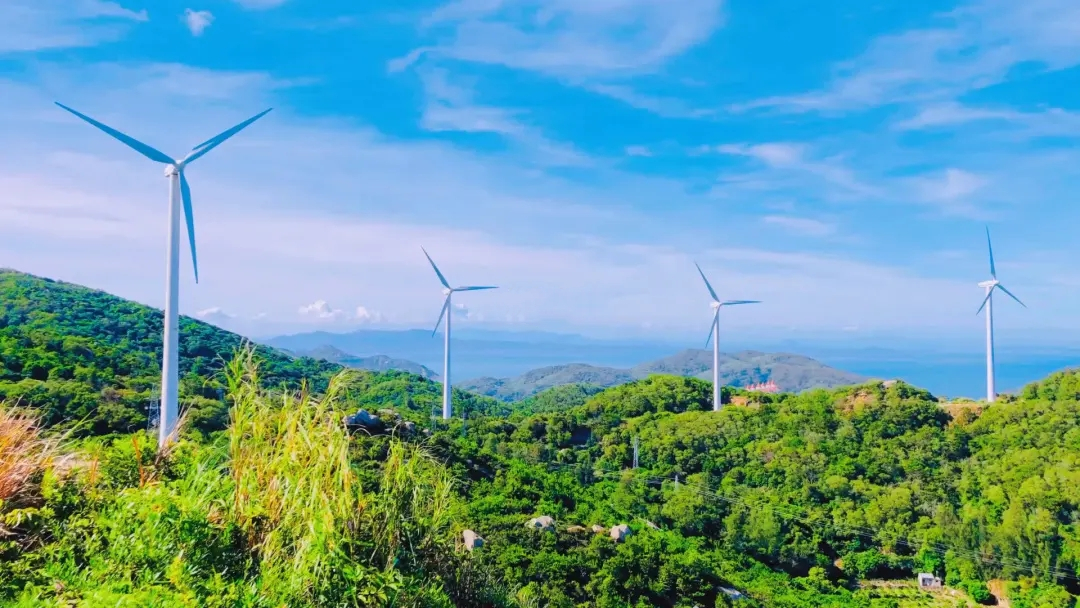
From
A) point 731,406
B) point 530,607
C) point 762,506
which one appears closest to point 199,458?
point 530,607

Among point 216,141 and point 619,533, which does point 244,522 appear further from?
point 619,533

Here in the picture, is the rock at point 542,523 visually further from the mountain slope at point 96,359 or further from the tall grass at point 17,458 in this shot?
the tall grass at point 17,458

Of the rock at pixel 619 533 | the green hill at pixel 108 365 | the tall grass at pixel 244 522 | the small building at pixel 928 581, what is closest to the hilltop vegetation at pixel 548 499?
the tall grass at pixel 244 522

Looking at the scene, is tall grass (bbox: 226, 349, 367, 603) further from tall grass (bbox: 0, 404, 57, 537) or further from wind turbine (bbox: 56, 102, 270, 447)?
wind turbine (bbox: 56, 102, 270, 447)

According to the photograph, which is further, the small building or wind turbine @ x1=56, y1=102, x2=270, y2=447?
the small building

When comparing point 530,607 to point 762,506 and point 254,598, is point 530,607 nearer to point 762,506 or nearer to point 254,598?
point 254,598

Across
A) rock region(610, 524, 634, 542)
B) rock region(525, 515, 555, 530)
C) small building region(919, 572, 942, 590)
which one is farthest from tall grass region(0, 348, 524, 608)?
small building region(919, 572, 942, 590)

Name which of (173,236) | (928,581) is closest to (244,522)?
(173,236)
